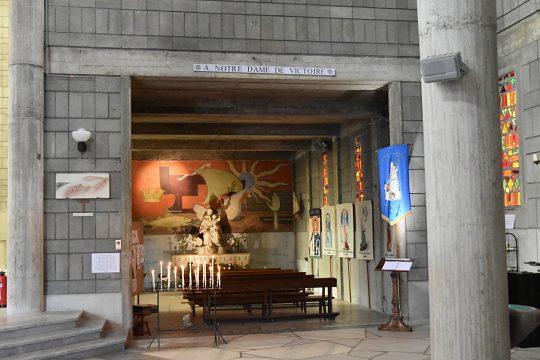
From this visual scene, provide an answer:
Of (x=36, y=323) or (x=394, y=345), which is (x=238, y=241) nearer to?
Answer: (x=394, y=345)

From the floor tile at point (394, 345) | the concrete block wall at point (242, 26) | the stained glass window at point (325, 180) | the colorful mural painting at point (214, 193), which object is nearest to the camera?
the floor tile at point (394, 345)

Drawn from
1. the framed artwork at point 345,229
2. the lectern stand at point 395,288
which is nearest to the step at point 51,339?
the lectern stand at point 395,288

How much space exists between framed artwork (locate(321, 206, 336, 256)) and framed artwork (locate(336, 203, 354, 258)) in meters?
0.26

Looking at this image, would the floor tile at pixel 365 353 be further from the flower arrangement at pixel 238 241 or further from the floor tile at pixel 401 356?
the flower arrangement at pixel 238 241

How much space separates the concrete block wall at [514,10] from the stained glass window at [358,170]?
4556mm

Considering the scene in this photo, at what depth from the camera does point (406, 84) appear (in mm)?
11180

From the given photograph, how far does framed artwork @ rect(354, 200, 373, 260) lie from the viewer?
43.1 feet

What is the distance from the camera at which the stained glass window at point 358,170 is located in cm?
1398

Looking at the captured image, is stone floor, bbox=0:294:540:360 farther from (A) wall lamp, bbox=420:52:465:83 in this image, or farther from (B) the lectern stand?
(A) wall lamp, bbox=420:52:465:83

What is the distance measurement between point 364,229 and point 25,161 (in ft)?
22.6

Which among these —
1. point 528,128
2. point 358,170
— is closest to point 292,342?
point 528,128

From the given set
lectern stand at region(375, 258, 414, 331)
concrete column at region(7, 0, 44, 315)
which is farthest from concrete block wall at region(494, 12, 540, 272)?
concrete column at region(7, 0, 44, 315)

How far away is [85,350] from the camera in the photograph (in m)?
8.41

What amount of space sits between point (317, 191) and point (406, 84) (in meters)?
6.51
